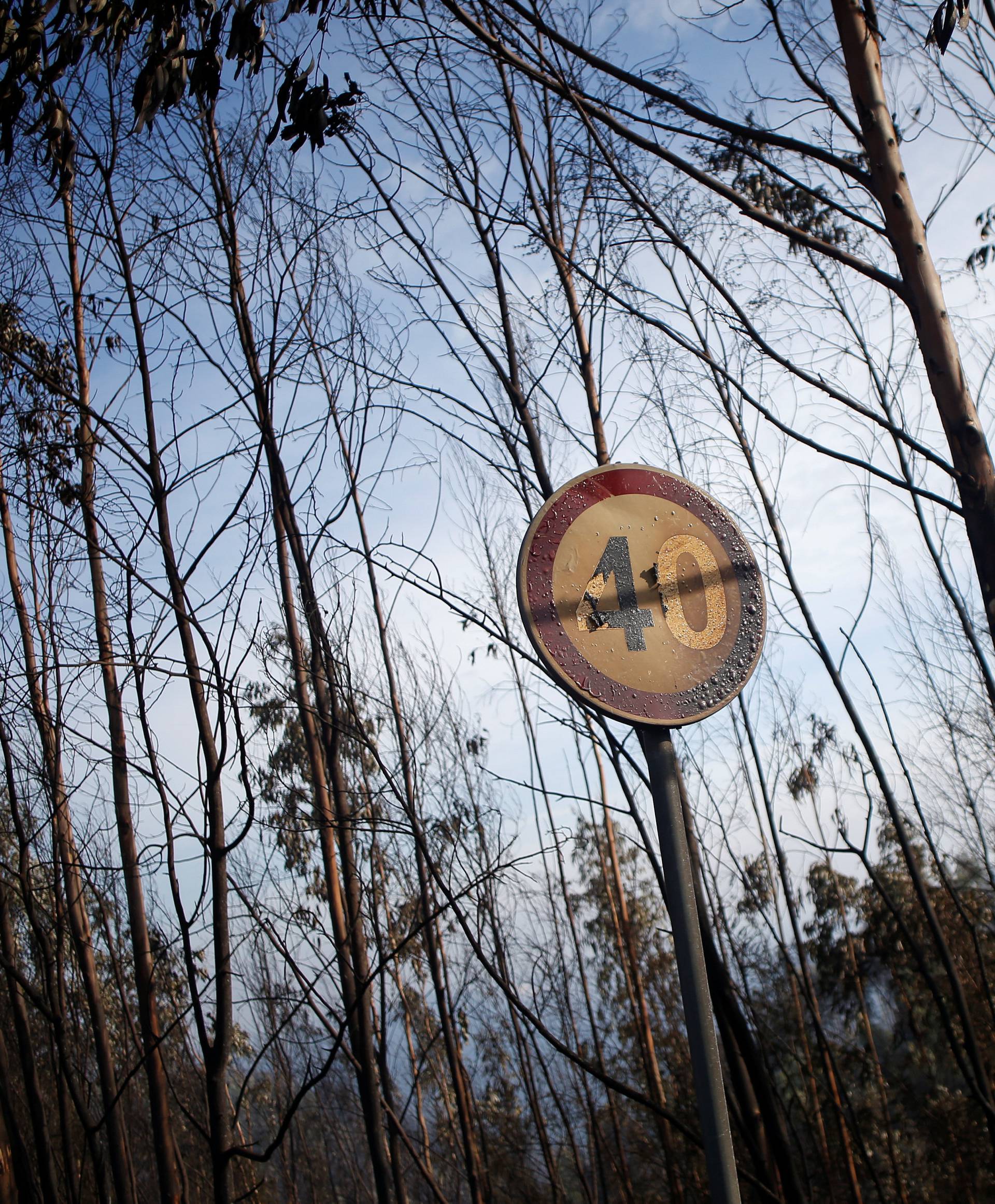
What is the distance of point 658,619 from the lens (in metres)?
1.62

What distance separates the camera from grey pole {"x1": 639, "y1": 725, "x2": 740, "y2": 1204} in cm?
140

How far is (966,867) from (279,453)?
1094 centimetres

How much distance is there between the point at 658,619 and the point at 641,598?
2.0 inches

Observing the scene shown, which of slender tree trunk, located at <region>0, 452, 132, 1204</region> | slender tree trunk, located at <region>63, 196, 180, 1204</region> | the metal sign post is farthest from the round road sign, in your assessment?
slender tree trunk, located at <region>0, 452, 132, 1204</region>

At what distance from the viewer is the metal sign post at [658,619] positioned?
4.92 ft

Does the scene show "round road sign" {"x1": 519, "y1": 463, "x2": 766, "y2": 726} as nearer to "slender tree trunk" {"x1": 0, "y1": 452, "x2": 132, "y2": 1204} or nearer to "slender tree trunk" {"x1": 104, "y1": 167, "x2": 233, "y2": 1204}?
"slender tree trunk" {"x1": 104, "y1": 167, "x2": 233, "y2": 1204}

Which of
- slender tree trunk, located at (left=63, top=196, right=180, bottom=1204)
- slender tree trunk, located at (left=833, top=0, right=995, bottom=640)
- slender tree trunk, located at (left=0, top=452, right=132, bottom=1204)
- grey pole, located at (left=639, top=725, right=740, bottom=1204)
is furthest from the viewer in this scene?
slender tree trunk, located at (left=0, top=452, right=132, bottom=1204)

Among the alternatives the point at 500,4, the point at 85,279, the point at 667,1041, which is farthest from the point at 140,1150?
the point at 500,4

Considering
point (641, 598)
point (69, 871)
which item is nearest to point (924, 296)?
point (641, 598)

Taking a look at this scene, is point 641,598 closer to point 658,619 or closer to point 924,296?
point 658,619

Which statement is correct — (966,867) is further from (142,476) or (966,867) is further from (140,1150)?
(140,1150)

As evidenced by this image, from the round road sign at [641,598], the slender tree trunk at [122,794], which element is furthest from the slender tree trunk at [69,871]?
the round road sign at [641,598]

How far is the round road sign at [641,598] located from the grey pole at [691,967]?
96mm

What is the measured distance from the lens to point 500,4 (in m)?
3.21
